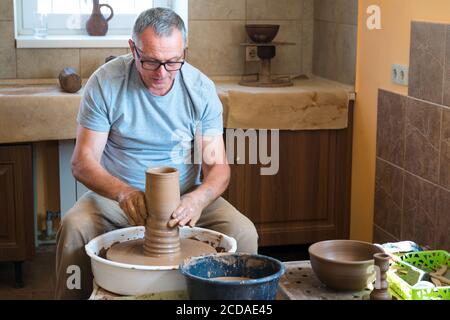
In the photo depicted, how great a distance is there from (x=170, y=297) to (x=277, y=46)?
2601 mm

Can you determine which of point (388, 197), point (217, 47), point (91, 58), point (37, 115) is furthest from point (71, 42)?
point (388, 197)

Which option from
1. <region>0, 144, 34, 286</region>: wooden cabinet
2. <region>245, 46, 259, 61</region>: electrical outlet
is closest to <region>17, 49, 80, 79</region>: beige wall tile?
<region>0, 144, 34, 286</region>: wooden cabinet

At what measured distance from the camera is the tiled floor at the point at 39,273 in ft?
11.7

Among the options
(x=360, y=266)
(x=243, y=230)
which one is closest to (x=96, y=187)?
(x=243, y=230)

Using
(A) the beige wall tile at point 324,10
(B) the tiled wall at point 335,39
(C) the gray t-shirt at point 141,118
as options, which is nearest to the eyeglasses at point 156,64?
(C) the gray t-shirt at point 141,118

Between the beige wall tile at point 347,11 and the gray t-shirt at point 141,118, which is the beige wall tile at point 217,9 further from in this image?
the gray t-shirt at point 141,118

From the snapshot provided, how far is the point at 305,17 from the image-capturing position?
435 cm

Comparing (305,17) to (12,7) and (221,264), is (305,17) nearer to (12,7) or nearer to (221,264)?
(12,7)

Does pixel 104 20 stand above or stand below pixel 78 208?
above

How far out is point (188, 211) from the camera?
7.48 feet

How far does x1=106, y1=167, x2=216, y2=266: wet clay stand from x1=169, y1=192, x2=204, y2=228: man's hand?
2 cm

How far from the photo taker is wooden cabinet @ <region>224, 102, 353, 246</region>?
12.7 feet

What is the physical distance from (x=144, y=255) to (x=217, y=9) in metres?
2.28

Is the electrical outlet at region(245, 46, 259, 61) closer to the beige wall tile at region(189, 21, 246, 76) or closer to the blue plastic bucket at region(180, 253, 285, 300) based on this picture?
the beige wall tile at region(189, 21, 246, 76)
